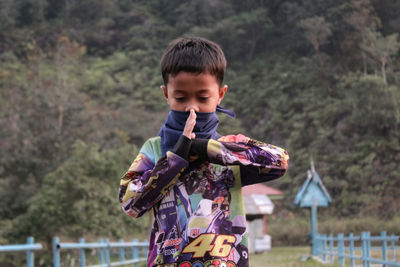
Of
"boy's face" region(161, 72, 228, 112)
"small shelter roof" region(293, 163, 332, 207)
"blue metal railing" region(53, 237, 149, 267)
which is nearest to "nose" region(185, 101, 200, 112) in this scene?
"boy's face" region(161, 72, 228, 112)

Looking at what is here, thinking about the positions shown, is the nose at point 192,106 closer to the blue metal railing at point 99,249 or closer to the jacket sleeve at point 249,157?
the jacket sleeve at point 249,157

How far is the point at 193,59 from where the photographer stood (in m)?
2.15

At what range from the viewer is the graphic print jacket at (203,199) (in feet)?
6.80

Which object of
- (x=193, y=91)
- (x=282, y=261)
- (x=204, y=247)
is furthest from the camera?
(x=282, y=261)

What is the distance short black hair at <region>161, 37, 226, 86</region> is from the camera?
2.15 m

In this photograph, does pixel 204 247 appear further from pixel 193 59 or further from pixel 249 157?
pixel 193 59

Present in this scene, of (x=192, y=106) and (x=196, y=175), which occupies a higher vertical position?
(x=192, y=106)

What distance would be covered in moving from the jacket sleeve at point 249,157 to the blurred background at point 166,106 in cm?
1552

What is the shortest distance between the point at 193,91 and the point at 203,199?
1.23 feet

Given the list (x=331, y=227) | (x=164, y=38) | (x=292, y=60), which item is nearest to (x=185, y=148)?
(x=331, y=227)

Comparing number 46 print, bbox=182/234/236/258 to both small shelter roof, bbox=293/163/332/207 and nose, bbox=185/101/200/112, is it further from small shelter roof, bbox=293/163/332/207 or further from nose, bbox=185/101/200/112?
small shelter roof, bbox=293/163/332/207

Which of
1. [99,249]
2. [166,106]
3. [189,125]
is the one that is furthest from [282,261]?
[166,106]

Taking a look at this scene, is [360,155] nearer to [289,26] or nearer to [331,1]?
[331,1]

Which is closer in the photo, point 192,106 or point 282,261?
point 192,106
